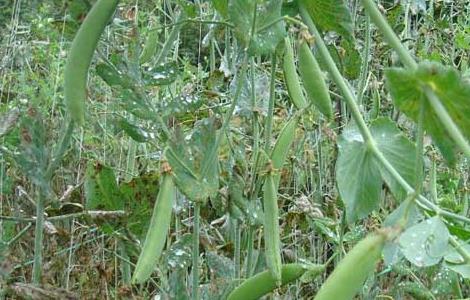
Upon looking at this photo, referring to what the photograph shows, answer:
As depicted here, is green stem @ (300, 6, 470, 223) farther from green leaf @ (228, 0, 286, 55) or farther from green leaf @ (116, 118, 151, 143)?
green leaf @ (116, 118, 151, 143)

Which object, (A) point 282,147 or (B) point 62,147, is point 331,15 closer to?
(A) point 282,147

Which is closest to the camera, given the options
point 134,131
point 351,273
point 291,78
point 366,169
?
point 351,273

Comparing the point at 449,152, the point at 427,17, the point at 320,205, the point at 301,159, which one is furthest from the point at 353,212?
the point at 427,17

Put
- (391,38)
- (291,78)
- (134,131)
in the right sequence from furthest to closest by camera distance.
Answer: (134,131), (291,78), (391,38)

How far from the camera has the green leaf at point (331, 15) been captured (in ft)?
2.55

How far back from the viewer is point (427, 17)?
186 centimetres

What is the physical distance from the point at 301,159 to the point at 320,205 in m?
0.17

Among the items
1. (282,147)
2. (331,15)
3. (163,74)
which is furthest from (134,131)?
(331,15)

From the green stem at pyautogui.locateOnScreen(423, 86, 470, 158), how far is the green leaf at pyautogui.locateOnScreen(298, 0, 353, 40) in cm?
23

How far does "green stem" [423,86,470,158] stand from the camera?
1.77ft

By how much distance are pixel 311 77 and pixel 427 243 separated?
0.20 meters

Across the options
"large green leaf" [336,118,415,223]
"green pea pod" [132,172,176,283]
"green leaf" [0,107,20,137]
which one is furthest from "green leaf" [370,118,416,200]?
"green leaf" [0,107,20,137]

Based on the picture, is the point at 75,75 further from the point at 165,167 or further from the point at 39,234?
the point at 39,234

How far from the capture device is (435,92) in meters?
0.58
